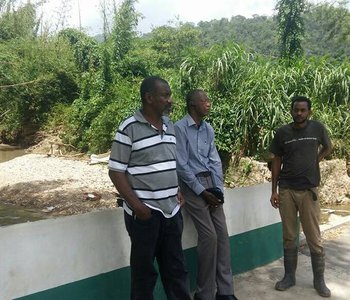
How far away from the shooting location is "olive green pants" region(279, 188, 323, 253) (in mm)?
3455

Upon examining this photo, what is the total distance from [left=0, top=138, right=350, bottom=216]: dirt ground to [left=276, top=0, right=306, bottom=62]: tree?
6878 mm

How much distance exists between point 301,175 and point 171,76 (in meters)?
8.67

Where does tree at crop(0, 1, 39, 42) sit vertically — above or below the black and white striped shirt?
above

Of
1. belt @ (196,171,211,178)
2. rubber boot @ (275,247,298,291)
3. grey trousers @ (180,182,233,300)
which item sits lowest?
rubber boot @ (275,247,298,291)

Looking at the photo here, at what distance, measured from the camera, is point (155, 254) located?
104 inches

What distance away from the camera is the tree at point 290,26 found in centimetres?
1424

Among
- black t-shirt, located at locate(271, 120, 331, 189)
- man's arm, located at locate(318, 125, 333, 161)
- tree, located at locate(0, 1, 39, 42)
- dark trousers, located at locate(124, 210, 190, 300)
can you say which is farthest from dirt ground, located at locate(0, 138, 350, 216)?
tree, located at locate(0, 1, 39, 42)

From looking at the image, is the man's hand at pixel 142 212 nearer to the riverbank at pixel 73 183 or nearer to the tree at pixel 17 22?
the riverbank at pixel 73 183

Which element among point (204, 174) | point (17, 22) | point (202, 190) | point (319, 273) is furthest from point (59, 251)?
point (17, 22)

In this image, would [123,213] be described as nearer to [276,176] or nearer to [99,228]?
[99,228]

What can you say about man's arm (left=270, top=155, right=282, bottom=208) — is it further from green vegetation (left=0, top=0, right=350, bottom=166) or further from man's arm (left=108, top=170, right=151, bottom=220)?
green vegetation (left=0, top=0, right=350, bottom=166)

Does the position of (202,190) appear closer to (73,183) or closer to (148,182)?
(148,182)

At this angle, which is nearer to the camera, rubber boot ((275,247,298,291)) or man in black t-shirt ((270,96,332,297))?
man in black t-shirt ((270,96,332,297))

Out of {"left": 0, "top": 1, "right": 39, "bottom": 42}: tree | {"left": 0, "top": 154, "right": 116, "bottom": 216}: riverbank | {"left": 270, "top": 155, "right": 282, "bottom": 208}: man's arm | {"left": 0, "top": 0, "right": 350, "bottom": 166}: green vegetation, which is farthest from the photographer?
{"left": 0, "top": 1, "right": 39, "bottom": 42}: tree
